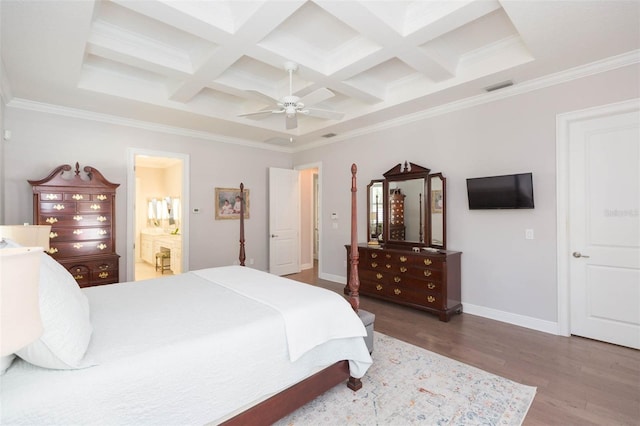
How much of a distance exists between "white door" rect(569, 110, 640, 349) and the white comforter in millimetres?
2624

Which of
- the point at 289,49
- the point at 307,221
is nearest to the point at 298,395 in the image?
the point at 289,49

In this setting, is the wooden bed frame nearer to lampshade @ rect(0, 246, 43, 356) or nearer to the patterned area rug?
the patterned area rug

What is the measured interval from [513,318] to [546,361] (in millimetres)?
912

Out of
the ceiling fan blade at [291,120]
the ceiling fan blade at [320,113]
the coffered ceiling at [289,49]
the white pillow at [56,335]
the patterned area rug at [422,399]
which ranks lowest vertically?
the patterned area rug at [422,399]

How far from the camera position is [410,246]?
4469 millimetres

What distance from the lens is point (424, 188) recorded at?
14.3 feet

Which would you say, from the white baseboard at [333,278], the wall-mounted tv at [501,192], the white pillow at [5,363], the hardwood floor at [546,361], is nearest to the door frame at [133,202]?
the white baseboard at [333,278]

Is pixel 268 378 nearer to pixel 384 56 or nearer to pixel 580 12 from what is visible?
pixel 384 56

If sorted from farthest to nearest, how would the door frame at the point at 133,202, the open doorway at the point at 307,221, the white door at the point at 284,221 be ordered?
the open doorway at the point at 307,221
the white door at the point at 284,221
the door frame at the point at 133,202

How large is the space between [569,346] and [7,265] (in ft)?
13.5

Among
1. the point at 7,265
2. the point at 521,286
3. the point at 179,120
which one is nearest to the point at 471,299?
the point at 521,286

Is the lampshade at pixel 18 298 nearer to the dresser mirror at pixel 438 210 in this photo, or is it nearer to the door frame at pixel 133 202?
the dresser mirror at pixel 438 210

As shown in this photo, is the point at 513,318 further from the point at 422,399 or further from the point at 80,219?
the point at 80,219

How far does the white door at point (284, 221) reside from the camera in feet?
20.3
